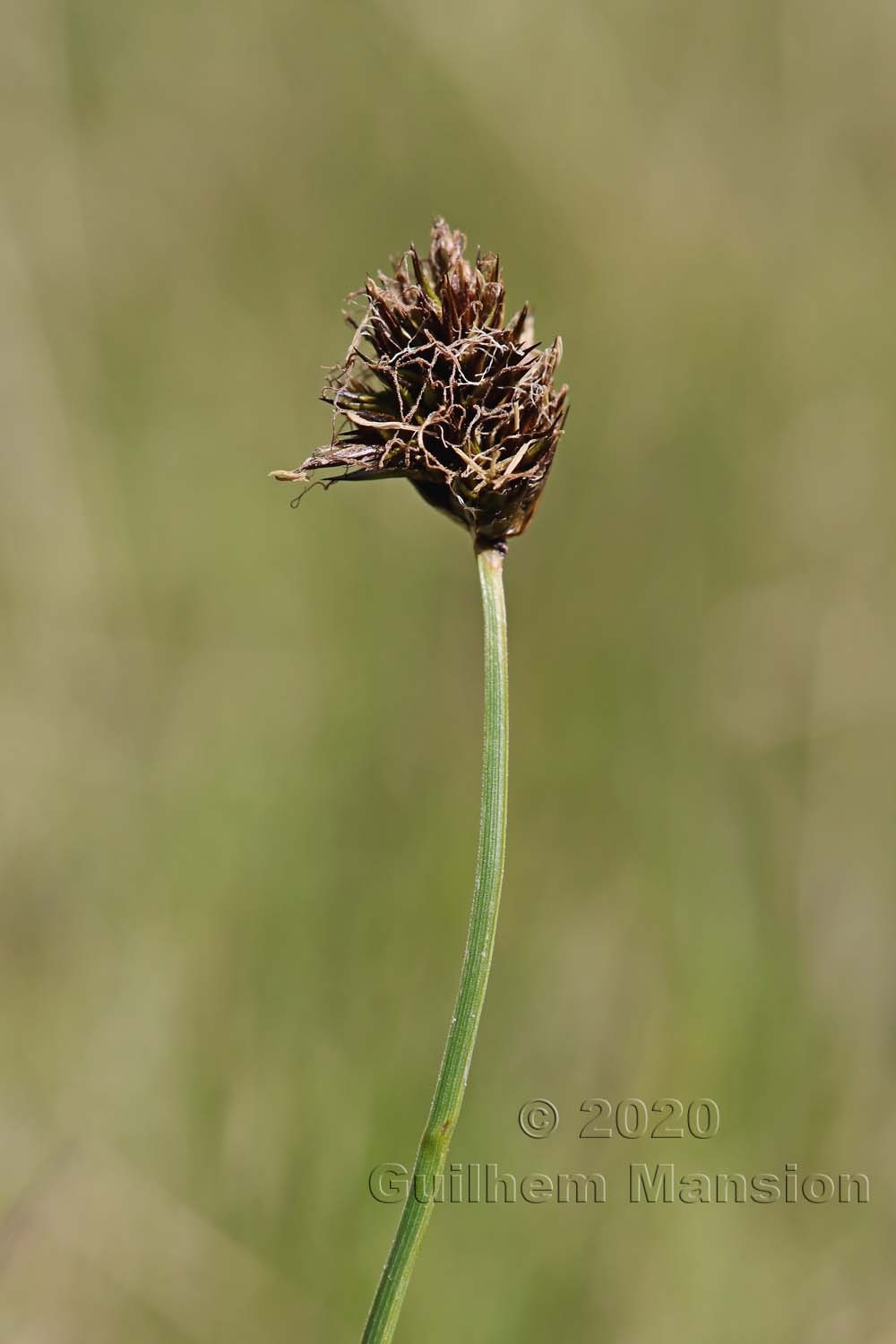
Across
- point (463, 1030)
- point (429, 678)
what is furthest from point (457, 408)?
point (429, 678)

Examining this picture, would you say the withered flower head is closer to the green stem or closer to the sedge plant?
the sedge plant

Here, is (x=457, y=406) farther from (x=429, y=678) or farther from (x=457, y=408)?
(x=429, y=678)

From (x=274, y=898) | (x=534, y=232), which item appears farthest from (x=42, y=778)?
(x=534, y=232)

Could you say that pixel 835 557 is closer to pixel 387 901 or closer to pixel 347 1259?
pixel 387 901

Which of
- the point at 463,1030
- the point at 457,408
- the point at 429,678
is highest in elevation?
the point at 429,678

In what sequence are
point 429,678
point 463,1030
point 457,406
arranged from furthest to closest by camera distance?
1. point 429,678
2. point 457,406
3. point 463,1030

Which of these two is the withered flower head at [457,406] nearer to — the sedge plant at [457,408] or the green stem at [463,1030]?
the sedge plant at [457,408]
